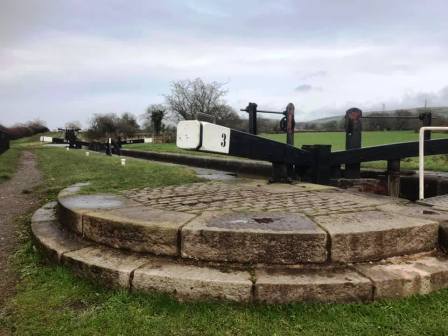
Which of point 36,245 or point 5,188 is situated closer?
point 36,245

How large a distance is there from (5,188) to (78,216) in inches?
221

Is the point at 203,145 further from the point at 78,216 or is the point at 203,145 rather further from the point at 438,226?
the point at 438,226

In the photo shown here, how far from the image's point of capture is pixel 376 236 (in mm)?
2959

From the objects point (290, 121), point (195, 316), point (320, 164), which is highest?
point (290, 121)

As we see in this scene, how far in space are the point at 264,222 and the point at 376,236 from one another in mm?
838

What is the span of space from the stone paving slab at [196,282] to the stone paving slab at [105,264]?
11 cm

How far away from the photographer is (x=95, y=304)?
9.10ft

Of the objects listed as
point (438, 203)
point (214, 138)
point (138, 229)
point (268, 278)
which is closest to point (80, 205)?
point (138, 229)

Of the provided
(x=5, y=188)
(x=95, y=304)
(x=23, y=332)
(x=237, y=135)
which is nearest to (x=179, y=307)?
(x=95, y=304)

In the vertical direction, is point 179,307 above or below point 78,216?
below

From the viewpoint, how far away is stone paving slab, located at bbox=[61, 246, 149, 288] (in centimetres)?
290

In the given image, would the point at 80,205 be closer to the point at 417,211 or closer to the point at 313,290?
the point at 313,290

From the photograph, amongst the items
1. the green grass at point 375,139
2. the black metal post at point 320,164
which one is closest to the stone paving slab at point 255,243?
the black metal post at point 320,164

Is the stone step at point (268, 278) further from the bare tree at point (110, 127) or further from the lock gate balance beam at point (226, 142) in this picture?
the bare tree at point (110, 127)
